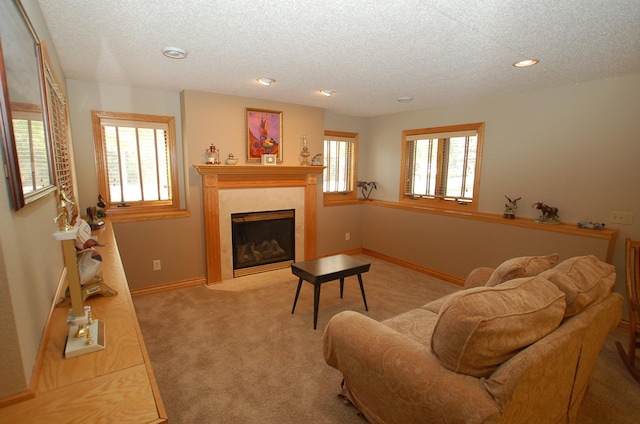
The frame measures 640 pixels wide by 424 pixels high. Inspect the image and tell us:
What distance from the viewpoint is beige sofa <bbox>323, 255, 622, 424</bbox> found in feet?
3.76

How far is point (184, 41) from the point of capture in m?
2.12

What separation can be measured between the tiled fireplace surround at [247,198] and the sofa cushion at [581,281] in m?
3.18

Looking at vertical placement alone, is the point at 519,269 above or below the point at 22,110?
below

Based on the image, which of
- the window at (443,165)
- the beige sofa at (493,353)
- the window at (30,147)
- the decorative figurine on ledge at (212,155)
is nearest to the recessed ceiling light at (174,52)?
the window at (30,147)

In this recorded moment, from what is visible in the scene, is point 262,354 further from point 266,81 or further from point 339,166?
point 339,166

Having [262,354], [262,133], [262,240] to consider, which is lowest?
[262,354]

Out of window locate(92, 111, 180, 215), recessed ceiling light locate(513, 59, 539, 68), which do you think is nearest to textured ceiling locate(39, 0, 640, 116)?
recessed ceiling light locate(513, 59, 539, 68)

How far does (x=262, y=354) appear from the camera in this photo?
2463 mm

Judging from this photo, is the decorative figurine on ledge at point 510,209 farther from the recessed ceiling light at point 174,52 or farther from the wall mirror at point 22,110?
the wall mirror at point 22,110

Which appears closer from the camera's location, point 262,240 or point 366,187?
point 262,240

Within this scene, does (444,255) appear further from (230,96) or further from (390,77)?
(230,96)

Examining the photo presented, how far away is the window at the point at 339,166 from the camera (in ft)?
16.5

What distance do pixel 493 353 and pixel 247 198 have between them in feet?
11.0

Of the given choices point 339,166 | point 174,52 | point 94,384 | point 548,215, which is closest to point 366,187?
point 339,166
